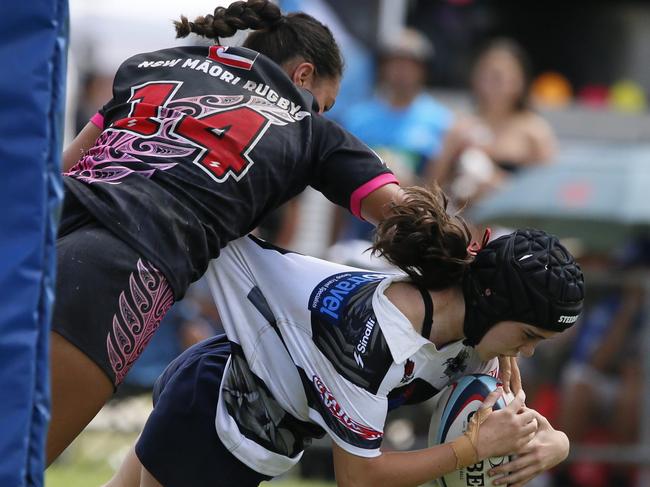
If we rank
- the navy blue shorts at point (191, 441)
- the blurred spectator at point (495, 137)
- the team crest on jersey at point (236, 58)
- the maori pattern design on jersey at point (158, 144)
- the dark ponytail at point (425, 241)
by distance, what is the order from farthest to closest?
the blurred spectator at point (495, 137) < the navy blue shorts at point (191, 441) < the team crest on jersey at point (236, 58) < the dark ponytail at point (425, 241) < the maori pattern design on jersey at point (158, 144)

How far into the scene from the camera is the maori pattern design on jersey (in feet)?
11.5

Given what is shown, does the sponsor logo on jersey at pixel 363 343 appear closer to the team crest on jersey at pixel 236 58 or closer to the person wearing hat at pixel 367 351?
the person wearing hat at pixel 367 351

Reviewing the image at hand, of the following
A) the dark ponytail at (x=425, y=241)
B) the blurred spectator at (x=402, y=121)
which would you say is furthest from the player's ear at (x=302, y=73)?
the blurred spectator at (x=402, y=121)

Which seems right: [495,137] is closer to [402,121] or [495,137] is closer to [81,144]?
[402,121]

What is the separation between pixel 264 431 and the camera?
3.90 meters

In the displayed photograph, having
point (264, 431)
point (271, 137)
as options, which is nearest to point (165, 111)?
point (271, 137)

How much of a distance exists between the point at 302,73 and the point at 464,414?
1.20 meters

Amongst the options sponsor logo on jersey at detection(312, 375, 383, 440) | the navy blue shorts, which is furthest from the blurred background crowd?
sponsor logo on jersey at detection(312, 375, 383, 440)

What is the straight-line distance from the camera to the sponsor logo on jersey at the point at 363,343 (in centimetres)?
356

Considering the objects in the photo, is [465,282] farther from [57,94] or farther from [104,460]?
[104,460]

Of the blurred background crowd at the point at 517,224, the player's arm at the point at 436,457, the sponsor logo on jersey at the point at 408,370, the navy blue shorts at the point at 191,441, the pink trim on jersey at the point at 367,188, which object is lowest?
the blurred background crowd at the point at 517,224

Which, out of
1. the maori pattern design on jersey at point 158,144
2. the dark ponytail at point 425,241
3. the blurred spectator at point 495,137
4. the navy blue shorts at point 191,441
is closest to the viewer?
the maori pattern design on jersey at point 158,144

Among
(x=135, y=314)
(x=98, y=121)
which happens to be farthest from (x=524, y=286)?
(x=98, y=121)

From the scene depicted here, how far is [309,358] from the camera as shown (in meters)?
3.74
